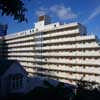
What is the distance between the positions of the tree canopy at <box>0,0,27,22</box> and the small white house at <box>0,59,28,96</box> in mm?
17637

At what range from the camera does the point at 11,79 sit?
1113 inches

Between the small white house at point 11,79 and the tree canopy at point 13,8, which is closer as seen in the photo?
the tree canopy at point 13,8

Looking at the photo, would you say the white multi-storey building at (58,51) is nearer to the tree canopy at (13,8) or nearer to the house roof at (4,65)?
the house roof at (4,65)

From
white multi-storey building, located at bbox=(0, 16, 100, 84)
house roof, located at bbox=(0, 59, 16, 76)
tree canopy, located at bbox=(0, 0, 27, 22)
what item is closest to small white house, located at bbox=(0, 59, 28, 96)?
house roof, located at bbox=(0, 59, 16, 76)

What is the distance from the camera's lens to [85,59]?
5138 cm

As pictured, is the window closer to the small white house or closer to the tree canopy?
the small white house

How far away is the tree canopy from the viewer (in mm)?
10992

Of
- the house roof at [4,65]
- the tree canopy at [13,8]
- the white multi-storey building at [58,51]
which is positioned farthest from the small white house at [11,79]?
the white multi-storey building at [58,51]

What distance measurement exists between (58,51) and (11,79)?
3322cm

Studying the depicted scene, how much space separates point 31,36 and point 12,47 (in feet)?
46.4

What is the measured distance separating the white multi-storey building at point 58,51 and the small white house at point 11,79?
24.8m

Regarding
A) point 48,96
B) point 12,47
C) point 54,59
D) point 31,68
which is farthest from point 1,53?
point 48,96

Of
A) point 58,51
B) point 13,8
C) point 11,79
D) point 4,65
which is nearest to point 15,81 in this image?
point 11,79

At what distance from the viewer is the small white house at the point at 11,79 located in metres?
27.5
